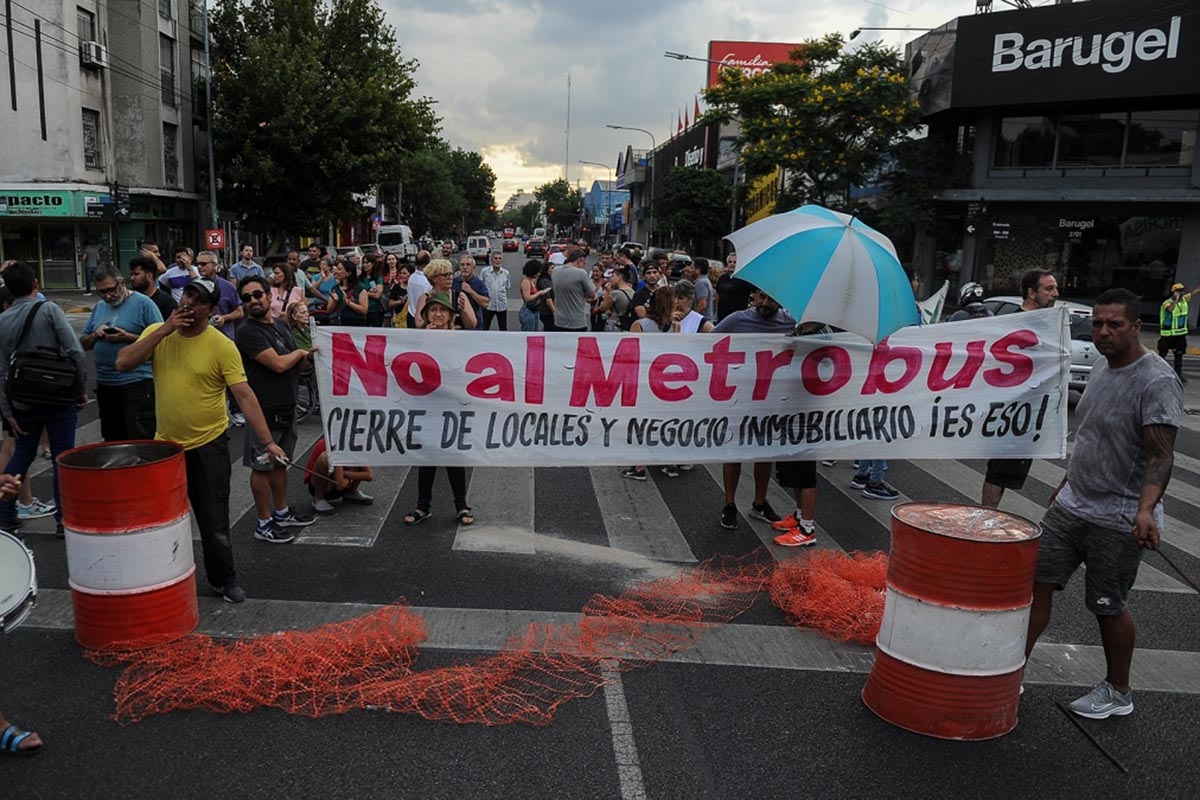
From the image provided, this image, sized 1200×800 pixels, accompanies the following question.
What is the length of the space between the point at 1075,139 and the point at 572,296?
22.4m

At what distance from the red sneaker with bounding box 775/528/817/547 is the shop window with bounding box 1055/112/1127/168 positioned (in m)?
25.4

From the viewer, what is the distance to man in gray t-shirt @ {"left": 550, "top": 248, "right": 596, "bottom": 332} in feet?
37.7

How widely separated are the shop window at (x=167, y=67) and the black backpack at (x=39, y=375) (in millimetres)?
32376

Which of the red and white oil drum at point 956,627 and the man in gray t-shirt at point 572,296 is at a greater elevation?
the man in gray t-shirt at point 572,296

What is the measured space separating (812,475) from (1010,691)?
2.66 m

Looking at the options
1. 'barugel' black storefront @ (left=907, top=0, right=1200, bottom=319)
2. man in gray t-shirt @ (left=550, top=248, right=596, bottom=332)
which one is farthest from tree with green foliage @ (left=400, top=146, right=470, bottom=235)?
man in gray t-shirt @ (left=550, top=248, right=596, bottom=332)

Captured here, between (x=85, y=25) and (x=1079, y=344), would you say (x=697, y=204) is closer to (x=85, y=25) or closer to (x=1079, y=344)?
(x=85, y=25)

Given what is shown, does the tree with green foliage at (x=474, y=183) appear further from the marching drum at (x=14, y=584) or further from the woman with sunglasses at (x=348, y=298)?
the marching drum at (x=14, y=584)

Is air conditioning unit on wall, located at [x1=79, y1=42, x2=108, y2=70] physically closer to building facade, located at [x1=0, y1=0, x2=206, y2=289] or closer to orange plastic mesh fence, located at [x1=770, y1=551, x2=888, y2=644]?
building facade, located at [x1=0, y1=0, x2=206, y2=289]

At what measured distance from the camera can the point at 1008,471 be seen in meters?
6.47

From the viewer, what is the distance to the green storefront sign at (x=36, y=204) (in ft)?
92.7

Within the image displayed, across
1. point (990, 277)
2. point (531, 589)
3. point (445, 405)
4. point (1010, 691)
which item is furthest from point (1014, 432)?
point (990, 277)

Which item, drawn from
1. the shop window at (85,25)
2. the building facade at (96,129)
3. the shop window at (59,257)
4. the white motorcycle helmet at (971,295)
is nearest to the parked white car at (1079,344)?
the white motorcycle helmet at (971,295)

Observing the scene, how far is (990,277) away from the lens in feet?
94.6
